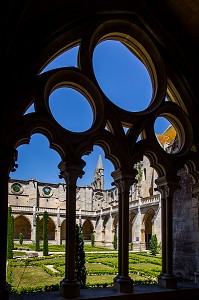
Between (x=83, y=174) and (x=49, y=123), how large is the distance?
23.2 inches

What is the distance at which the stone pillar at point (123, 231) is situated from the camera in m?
2.80

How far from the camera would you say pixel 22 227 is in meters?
32.7

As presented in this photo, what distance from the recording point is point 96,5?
3.17 m

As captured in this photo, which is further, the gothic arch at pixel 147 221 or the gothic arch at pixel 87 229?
the gothic arch at pixel 87 229

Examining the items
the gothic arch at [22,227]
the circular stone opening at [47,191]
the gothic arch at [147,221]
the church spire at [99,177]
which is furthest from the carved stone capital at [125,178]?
the church spire at [99,177]

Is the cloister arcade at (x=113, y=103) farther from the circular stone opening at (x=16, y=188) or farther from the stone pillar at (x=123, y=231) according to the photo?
the circular stone opening at (x=16, y=188)

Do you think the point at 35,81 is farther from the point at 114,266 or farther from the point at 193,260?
the point at 114,266

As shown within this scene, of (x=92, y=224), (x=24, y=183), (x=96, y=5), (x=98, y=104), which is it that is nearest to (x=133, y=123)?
(x=98, y=104)

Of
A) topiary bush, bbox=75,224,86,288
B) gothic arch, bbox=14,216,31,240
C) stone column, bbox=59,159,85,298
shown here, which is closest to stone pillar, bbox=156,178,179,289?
stone column, bbox=59,159,85,298

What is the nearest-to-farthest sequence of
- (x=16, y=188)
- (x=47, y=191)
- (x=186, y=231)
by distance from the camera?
(x=186, y=231)
(x=16, y=188)
(x=47, y=191)

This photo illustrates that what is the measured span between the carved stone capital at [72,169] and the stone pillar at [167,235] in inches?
39.2

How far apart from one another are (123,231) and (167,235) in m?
0.55

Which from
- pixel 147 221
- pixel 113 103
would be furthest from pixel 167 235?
pixel 147 221

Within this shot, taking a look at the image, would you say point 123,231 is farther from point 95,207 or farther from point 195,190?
point 95,207
